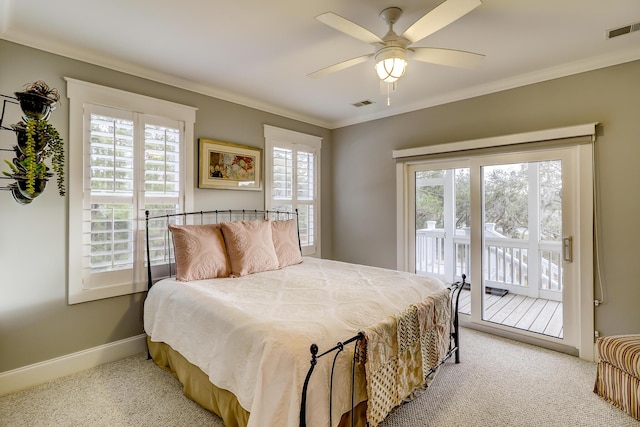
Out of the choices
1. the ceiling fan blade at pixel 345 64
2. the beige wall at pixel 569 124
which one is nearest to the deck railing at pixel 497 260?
the beige wall at pixel 569 124

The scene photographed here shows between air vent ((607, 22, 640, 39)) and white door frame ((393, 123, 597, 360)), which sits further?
white door frame ((393, 123, 597, 360))

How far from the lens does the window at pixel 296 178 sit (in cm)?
407

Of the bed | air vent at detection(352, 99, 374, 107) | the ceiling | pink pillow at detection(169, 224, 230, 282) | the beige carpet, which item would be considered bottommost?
the beige carpet

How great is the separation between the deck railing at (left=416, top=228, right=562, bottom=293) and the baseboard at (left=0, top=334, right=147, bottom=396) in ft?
10.9

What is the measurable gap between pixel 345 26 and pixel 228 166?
2.25 m

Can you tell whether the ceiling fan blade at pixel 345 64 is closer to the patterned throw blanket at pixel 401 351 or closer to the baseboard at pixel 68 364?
the patterned throw blanket at pixel 401 351

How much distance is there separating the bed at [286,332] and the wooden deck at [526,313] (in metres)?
1.06

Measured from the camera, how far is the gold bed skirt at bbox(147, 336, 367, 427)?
1686 mm

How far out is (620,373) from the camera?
2.11 meters

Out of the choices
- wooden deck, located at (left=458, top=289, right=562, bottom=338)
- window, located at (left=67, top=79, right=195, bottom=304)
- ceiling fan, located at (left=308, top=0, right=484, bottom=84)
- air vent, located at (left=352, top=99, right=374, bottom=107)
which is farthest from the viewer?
air vent, located at (left=352, top=99, right=374, bottom=107)

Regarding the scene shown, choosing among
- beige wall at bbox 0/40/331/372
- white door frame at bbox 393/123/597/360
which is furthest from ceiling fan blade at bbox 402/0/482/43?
beige wall at bbox 0/40/331/372

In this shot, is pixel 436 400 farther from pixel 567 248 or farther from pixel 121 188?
pixel 121 188

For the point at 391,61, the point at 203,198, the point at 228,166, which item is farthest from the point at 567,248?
the point at 203,198

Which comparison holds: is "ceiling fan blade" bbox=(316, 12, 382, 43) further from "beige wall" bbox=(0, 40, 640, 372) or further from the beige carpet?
the beige carpet
